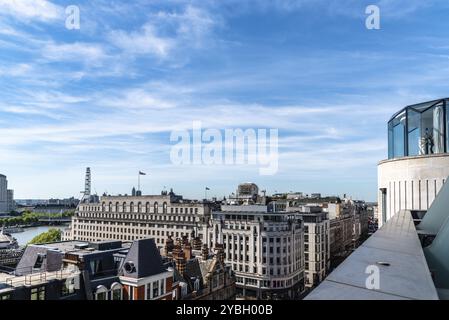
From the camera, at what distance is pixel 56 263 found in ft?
80.4

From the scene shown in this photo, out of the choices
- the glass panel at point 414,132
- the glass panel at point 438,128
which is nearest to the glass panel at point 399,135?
the glass panel at point 414,132

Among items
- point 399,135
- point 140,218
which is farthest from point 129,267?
point 140,218

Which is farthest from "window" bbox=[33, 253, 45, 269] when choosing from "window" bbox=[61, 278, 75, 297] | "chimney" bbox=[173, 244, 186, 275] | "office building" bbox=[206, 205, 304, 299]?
"office building" bbox=[206, 205, 304, 299]

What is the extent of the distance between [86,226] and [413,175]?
300 ft

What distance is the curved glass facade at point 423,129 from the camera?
17.9m

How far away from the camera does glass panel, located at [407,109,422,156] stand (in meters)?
19.2

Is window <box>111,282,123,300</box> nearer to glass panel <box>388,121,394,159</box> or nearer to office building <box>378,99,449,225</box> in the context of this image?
office building <box>378,99,449,225</box>

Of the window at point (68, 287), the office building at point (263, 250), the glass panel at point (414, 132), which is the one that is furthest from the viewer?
the office building at point (263, 250)

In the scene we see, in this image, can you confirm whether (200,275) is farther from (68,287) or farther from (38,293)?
(38,293)

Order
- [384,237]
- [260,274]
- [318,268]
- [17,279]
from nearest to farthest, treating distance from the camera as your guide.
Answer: [384,237] → [17,279] → [260,274] → [318,268]

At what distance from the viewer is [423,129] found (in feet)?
62.3

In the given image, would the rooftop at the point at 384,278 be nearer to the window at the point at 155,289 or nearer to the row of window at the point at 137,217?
the window at the point at 155,289
